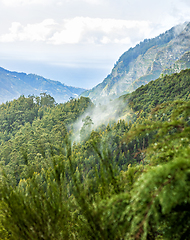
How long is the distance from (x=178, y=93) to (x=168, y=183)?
127ft

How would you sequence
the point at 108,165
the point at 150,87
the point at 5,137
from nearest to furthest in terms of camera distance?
the point at 108,165 → the point at 150,87 → the point at 5,137

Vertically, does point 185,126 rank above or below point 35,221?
above

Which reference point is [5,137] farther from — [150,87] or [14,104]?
[150,87]

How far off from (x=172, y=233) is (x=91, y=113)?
5565cm

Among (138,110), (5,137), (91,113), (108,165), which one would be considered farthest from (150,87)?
(5,137)

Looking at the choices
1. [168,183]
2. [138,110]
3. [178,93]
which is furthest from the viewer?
[138,110]

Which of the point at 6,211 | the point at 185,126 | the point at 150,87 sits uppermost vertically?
the point at 150,87

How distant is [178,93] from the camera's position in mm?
37781

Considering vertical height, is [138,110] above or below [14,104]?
below

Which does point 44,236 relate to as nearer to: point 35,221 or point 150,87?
point 35,221

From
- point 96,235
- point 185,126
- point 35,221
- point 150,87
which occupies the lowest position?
point 96,235

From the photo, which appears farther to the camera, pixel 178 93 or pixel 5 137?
pixel 5 137

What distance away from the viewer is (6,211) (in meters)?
5.91

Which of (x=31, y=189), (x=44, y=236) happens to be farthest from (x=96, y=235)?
(x=31, y=189)
